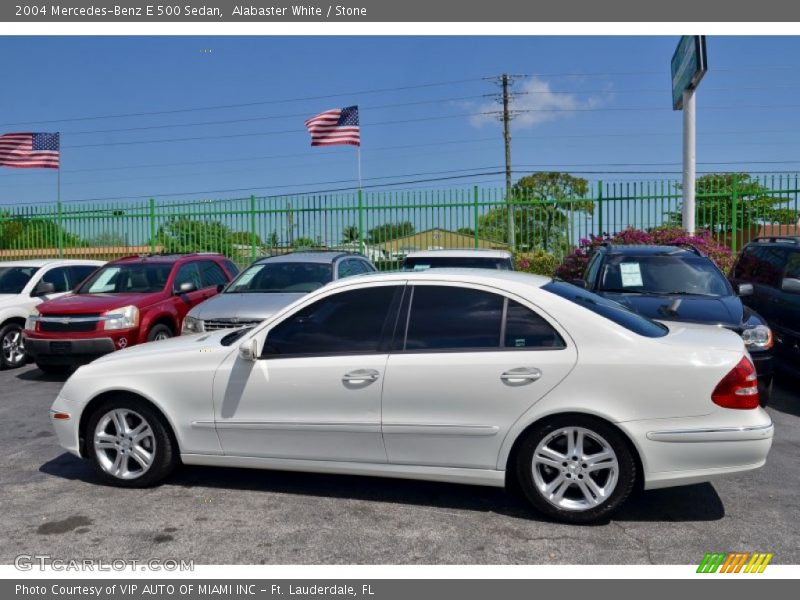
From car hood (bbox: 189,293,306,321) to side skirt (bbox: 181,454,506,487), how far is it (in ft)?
10.5

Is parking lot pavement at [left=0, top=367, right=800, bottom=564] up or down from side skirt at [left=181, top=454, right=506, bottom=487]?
down

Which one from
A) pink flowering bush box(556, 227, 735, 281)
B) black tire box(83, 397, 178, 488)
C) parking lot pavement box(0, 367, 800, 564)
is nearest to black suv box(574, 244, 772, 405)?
parking lot pavement box(0, 367, 800, 564)

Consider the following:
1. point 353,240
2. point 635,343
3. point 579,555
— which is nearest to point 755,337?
point 635,343

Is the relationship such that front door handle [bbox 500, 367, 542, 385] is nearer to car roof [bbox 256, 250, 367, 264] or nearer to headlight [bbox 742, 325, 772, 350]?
headlight [bbox 742, 325, 772, 350]

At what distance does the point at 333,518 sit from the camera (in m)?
4.49

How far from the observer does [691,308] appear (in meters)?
7.23

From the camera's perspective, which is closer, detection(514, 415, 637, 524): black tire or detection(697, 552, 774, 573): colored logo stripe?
detection(697, 552, 774, 573): colored logo stripe

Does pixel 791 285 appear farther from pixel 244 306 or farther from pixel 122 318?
pixel 122 318

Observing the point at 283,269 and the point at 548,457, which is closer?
the point at 548,457

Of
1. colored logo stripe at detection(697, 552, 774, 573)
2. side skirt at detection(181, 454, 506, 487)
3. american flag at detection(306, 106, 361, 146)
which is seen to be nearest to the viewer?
colored logo stripe at detection(697, 552, 774, 573)

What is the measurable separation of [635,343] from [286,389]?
2166mm

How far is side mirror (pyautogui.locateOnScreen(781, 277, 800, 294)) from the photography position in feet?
24.8

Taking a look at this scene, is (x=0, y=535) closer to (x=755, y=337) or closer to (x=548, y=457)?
(x=548, y=457)

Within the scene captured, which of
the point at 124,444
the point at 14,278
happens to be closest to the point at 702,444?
the point at 124,444
